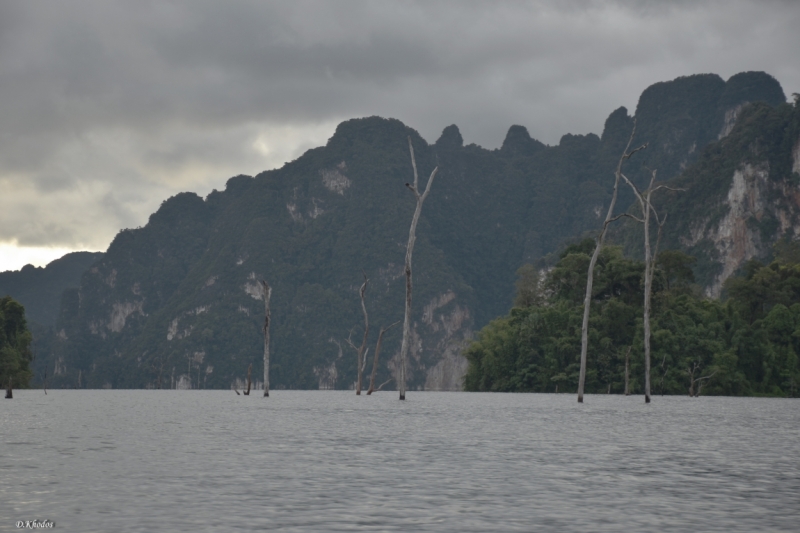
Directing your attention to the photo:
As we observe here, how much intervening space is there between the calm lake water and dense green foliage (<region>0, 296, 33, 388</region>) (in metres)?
85.1

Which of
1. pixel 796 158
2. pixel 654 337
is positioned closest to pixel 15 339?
pixel 654 337

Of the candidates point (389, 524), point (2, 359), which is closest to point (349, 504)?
point (389, 524)

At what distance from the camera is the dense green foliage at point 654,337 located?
87.2m

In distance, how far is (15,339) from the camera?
10938cm

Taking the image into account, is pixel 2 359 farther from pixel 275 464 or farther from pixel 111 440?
pixel 275 464

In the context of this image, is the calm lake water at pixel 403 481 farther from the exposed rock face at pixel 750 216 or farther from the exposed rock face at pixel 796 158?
the exposed rock face at pixel 796 158

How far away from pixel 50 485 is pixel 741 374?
272ft

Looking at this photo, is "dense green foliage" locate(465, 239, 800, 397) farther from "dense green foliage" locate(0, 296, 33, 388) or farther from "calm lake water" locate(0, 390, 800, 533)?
"calm lake water" locate(0, 390, 800, 533)

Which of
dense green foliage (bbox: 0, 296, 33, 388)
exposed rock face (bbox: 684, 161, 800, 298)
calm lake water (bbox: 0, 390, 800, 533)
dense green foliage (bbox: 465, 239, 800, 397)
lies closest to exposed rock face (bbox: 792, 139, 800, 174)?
exposed rock face (bbox: 684, 161, 800, 298)

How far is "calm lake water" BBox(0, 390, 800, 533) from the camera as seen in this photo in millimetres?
11500

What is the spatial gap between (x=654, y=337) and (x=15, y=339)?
7680 centimetres

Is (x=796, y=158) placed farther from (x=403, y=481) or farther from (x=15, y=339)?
(x=403, y=481)

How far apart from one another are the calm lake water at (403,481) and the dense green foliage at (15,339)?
85.1 metres

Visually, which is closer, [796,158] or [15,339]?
[15,339]
